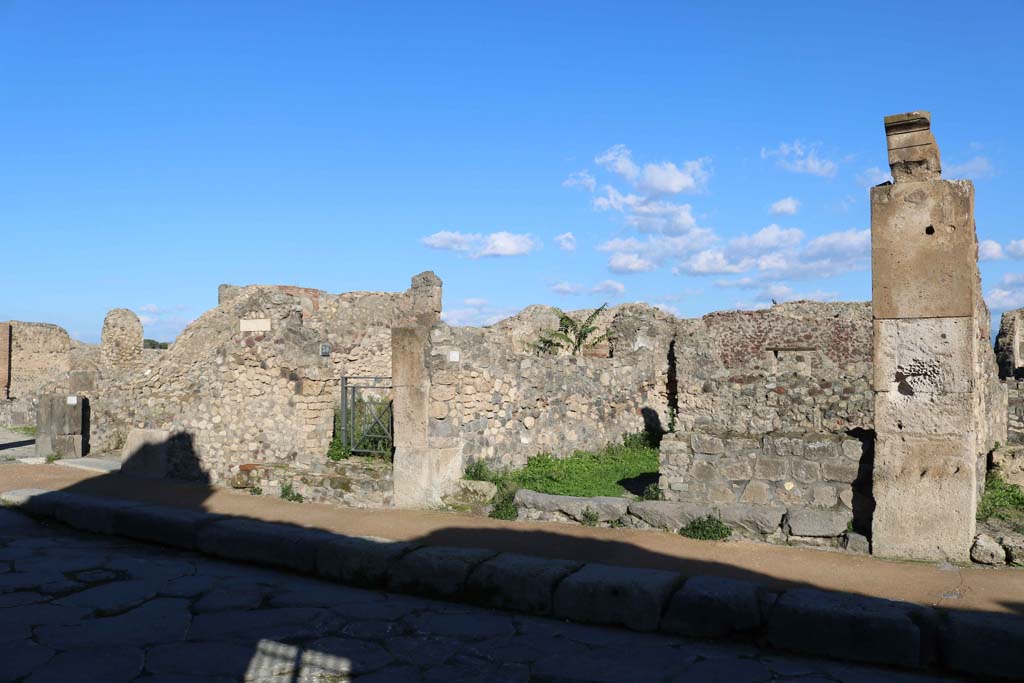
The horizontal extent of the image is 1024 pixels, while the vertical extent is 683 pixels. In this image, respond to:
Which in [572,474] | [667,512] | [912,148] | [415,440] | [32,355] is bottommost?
[572,474]

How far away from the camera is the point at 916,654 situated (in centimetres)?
352

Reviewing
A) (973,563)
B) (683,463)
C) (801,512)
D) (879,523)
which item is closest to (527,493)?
(683,463)

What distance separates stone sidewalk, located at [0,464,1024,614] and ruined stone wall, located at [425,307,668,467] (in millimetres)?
1355

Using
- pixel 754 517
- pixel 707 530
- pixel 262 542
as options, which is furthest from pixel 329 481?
pixel 754 517

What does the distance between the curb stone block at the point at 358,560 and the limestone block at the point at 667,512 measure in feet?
7.44

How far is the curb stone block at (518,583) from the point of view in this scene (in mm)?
4391

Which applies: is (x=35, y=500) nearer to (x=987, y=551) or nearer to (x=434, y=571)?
(x=434, y=571)

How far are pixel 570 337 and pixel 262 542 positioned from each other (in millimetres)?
12136

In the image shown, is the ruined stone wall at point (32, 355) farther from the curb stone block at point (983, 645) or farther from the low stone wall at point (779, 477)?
the curb stone block at point (983, 645)

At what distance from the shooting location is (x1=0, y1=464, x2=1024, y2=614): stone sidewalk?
15.6 ft

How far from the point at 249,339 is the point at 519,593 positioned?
6.88 metres

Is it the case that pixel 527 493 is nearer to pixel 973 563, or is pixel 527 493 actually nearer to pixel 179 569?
pixel 179 569

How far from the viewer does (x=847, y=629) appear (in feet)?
12.0

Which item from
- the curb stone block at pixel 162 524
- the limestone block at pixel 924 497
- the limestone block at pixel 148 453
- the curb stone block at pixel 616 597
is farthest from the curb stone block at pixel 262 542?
the limestone block at pixel 148 453
